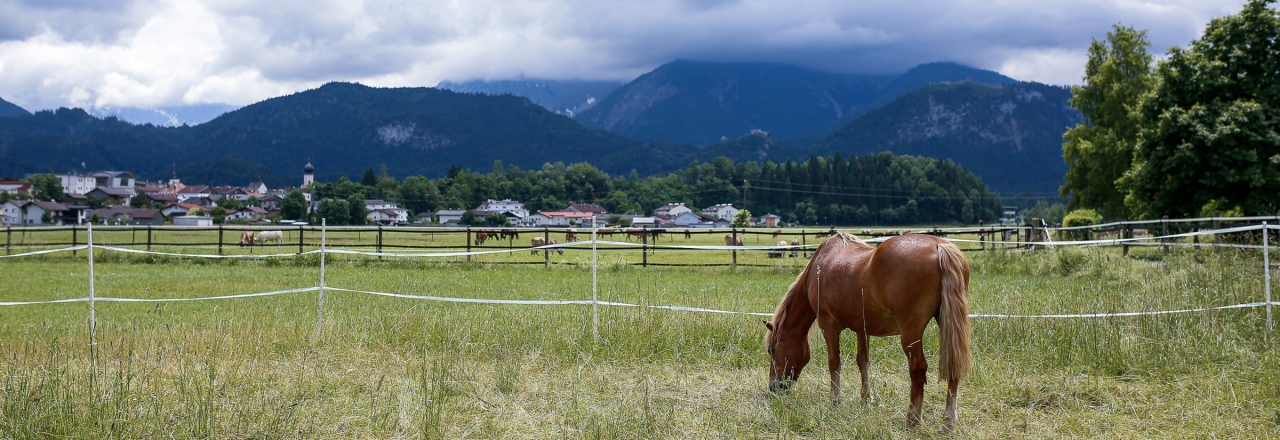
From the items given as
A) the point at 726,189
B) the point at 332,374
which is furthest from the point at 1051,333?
the point at 726,189

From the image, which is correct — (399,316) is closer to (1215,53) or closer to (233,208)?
(1215,53)

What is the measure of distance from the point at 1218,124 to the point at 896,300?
16.0 metres

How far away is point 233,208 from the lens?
125 metres

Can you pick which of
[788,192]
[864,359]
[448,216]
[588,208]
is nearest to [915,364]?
[864,359]

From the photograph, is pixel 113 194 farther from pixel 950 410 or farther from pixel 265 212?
pixel 950 410

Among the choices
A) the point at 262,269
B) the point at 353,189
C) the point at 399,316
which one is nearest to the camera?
the point at 399,316

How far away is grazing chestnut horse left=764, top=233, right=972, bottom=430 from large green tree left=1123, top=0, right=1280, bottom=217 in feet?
50.7

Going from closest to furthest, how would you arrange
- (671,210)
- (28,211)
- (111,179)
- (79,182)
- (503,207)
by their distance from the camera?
(28,211) < (671,210) < (503,207) < (79,182) < (111,179)

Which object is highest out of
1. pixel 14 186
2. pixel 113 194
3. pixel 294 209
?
pixel 14 186

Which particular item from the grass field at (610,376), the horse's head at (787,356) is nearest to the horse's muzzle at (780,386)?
the horse's head at (787,356)

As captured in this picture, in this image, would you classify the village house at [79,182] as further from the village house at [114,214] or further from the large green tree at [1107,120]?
the large green tree at [1107,120]

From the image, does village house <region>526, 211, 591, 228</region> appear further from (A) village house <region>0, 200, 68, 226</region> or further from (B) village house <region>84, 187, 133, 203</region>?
(B) village house <region>84, 187, 133, 203</region>

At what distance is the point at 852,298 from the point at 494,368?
115 inches

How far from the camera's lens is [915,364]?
13.0ft
